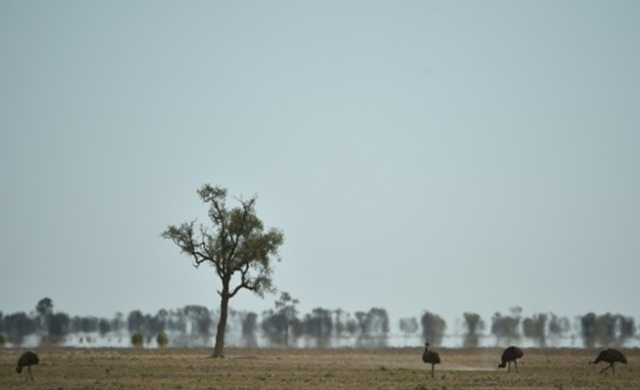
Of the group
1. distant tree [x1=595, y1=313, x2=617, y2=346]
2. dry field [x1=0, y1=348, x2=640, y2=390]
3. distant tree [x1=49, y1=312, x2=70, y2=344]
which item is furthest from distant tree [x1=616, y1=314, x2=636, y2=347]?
dry field [x1=0, y1=348, x2=640, y2=390]

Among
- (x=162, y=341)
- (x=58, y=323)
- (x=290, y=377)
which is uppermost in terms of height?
(x=58, y=323)

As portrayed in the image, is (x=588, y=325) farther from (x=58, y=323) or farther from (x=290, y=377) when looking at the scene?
(x=290, y=377)

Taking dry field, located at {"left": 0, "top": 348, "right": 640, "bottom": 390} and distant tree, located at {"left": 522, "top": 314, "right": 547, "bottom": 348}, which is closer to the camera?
dry field, located at {"left": 0, "top": 348, "right": 640, "bottom": 390}

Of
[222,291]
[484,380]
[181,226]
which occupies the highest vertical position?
[181,226]

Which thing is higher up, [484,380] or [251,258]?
[251,258]

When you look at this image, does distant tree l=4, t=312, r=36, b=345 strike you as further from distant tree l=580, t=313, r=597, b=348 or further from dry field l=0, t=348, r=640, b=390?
dry field l=0, t=348, r=640, b=390

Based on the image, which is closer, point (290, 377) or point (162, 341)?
point (290, 377)

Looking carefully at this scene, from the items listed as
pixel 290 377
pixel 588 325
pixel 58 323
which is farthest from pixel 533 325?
pixel 290 377

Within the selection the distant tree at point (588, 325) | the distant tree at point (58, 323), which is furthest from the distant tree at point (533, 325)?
the distant tree at point (58, 323)

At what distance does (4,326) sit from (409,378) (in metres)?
169

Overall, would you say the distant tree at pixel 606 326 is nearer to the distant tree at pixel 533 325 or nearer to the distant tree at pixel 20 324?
the distant tree at pixel 533 325

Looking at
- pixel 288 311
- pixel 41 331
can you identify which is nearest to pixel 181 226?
pixel 288 311

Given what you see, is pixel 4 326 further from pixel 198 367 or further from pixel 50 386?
pixel 50 386

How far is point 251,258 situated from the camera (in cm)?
7212
